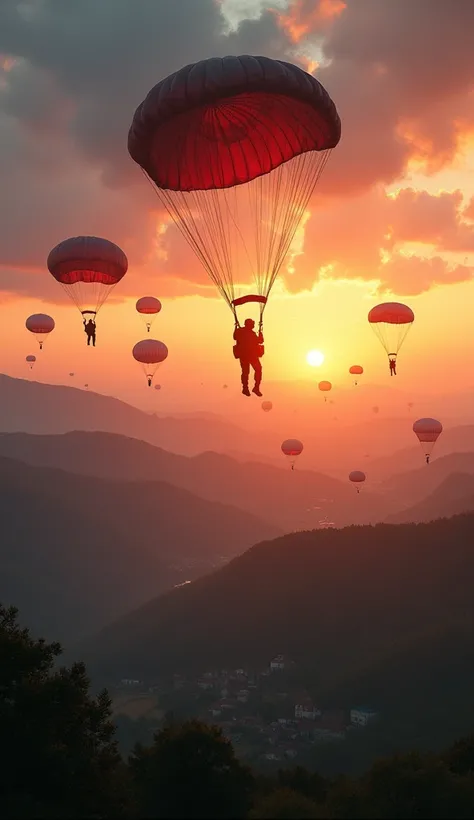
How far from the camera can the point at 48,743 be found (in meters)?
26.3

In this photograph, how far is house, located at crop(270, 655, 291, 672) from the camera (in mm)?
173875

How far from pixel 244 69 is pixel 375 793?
23977 mm

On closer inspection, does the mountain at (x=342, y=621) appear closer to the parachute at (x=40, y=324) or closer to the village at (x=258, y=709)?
the village at (x=258, y=709)

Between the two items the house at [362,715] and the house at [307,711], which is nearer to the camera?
the house at [362,715]

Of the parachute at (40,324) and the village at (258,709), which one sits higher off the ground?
the parachute at (40,324)

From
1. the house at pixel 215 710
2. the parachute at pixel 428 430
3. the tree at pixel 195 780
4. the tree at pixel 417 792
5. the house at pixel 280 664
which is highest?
the parachute at pixel 428 430

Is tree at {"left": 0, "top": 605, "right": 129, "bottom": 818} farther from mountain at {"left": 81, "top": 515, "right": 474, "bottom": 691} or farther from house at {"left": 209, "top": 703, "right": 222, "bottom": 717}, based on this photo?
house at {"left": 209, "top": 703, "right": 222, "bottom": 717}

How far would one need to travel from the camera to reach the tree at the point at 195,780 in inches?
786

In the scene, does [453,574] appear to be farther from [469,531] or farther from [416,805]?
[416,805]

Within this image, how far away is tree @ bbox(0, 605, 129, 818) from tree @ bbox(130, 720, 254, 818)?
173 inches

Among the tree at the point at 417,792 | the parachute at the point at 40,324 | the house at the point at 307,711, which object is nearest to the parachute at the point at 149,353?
the parachute at the point at 40,324

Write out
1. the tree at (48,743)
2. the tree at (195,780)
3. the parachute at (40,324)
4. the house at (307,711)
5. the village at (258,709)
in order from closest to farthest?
the tree at (195,780) < the tree at (48,743) < the parachute at (40,324) < the village at (258,709) < the house at (307,711)

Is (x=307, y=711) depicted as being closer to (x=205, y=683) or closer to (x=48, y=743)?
(x=205, y=683)

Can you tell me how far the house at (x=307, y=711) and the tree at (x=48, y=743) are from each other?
130030 millimetres
